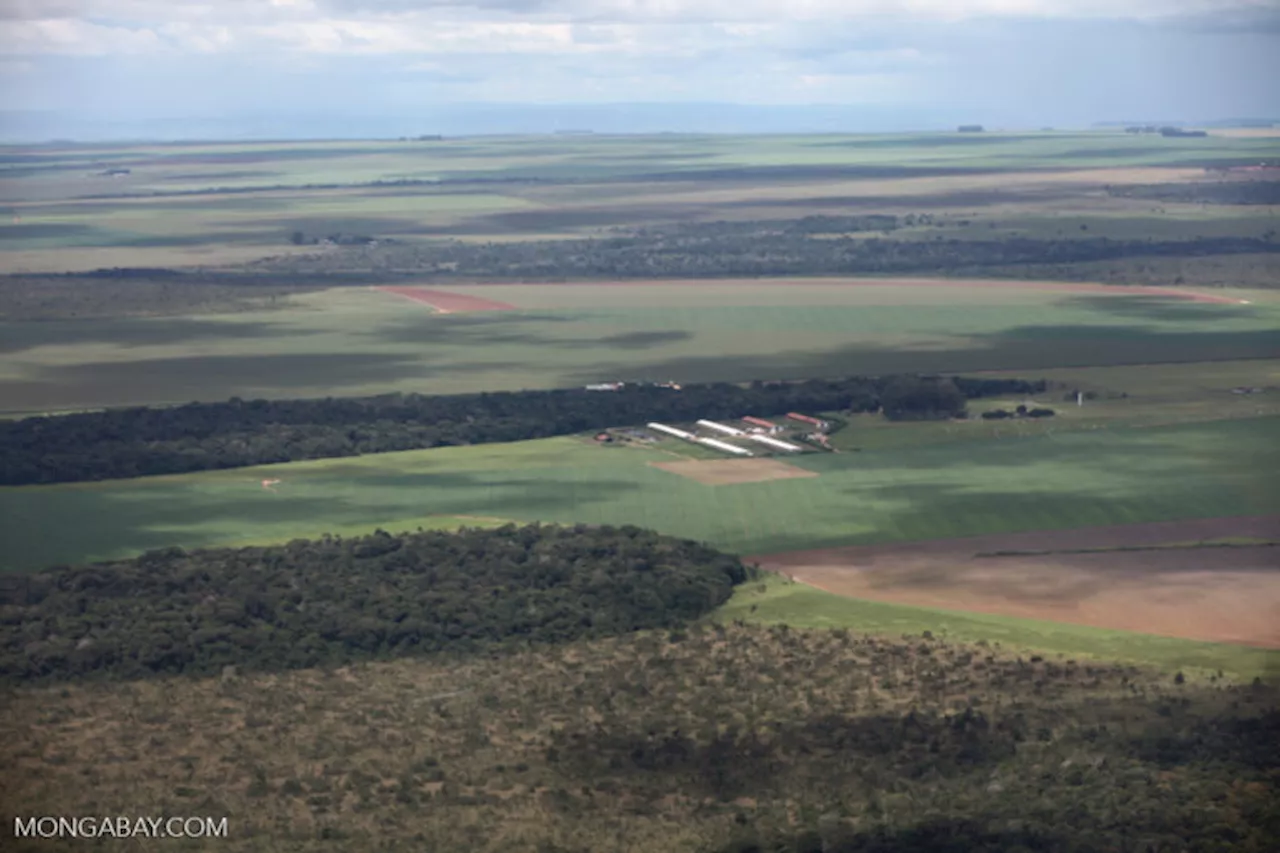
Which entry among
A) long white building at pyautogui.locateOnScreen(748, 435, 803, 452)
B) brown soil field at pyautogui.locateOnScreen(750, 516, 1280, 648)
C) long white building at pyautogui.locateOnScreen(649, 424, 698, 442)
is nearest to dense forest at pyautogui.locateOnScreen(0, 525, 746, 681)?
brown soil field at pyautogui.locateOnScreen(750, 516, 1280, 648)

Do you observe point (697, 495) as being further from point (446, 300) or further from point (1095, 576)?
point (446, 300)

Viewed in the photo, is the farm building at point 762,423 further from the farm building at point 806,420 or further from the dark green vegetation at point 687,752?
the dark green vegetation at point 687,752

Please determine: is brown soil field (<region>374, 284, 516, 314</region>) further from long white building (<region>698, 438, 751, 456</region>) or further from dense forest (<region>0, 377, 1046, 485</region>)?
long white building (<region>698, 438, 751, 456</region>)

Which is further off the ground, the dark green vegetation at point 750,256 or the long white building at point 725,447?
the long white building at point 725,447

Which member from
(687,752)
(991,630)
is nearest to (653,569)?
(991,630)

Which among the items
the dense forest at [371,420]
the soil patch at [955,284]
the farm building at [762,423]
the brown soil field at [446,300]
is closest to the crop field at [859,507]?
the dense forest at [371,420]

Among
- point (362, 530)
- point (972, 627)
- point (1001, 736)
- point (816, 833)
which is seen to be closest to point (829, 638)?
point (972, 627)

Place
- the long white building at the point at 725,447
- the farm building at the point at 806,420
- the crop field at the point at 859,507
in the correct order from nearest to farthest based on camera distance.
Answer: the crop field at the point at 859,507, the long white building at the point at 725,447, the farm building at the point at 806,420
